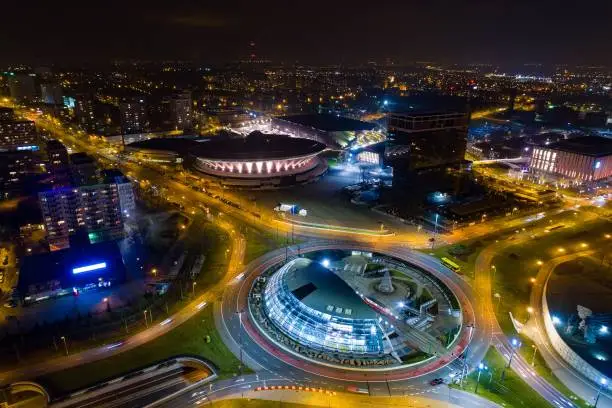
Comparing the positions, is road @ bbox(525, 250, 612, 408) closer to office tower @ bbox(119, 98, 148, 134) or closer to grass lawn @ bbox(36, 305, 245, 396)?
grass lawn @ bbox(36, 305, 245, 396)

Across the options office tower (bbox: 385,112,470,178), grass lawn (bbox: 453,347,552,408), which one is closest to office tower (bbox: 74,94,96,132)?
office tower (bbox: 385,112,470,178)

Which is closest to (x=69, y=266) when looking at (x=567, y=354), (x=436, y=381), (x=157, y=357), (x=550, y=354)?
(x=157, y=357)

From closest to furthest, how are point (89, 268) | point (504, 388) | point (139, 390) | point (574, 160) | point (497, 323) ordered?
1. point (139, 390)
2. point (504, 388)
3. point (497, 323)
4. point (89, 268)
5. point (574, 160)

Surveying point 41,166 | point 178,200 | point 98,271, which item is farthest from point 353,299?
point 41,166

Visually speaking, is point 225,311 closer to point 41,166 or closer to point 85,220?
point 85,220

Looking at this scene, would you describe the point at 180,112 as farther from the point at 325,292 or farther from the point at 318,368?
the point at 318,368

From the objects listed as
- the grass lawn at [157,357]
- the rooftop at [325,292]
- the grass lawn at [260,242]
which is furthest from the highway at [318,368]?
the rooftop at [325,292]
